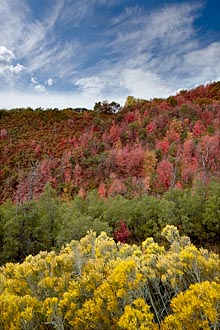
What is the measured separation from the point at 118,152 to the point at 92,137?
420 inches

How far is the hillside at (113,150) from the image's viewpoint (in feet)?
124

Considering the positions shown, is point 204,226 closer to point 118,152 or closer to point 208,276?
point 208,276

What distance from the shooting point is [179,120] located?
51.0 m

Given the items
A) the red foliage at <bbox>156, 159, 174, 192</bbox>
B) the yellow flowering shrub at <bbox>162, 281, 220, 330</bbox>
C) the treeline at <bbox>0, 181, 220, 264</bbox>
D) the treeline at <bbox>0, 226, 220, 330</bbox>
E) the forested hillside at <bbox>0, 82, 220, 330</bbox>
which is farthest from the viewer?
the red foliage at <bbox>156, 159, 174, 192</bbox>

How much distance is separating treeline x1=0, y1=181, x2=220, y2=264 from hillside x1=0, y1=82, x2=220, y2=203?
11164mm

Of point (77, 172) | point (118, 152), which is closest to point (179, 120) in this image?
point (118, 152)

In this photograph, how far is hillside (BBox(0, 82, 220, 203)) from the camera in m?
37.7

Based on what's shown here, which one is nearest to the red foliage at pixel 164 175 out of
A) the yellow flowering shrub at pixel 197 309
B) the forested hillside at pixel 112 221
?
the forested hillside at pixel 112 221

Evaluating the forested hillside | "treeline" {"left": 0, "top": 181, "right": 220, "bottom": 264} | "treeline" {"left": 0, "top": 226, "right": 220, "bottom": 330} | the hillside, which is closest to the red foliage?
the hillside

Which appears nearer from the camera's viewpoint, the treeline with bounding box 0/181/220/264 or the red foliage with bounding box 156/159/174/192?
the treeline with bounding box 0/181/220/264

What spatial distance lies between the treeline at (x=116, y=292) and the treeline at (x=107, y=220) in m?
11.0

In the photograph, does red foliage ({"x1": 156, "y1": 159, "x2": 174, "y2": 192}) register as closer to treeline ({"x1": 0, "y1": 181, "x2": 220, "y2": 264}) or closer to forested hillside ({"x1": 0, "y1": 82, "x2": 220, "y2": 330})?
forested hillside ({"x1": 0, "y1": 82, "x2": 220, "y2": 330})

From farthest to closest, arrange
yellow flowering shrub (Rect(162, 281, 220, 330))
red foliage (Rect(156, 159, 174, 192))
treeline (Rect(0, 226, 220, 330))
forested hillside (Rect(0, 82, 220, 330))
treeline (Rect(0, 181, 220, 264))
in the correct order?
red foliage (Rect(156, 159, 174, 192)), treeline (Rect(0, 181, 220, 264)), forested hillside (Rect(0, 82, 220, 330)), treeline (Rect(0, 226, 220, 330)), yellow flowering shrub (Rect(162, 281, 220, 330))

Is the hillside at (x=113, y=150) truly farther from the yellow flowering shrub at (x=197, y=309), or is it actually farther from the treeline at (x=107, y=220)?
the yellow flowering shrub at (x=197, y=309)
